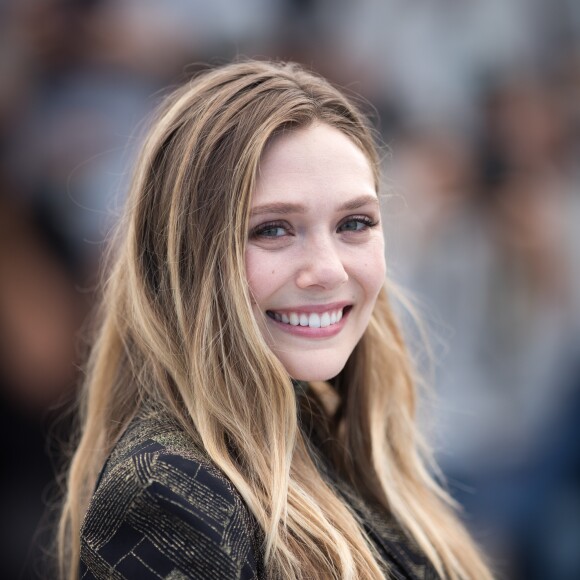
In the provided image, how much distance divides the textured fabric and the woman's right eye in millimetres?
459

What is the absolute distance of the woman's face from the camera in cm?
174

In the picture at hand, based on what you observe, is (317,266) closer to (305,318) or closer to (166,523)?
(305,318)

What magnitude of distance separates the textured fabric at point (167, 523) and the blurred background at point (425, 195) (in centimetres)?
195

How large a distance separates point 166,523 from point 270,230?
0.63m

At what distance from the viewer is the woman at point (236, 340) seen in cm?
148

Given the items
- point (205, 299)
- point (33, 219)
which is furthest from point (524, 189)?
point (205, 299)

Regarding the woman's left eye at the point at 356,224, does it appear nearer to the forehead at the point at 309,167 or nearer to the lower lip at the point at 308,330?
the forehead at the point at 309,167

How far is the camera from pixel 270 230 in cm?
176

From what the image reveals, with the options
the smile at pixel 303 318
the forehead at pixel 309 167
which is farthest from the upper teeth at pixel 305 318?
the forehead at pixel 309 167

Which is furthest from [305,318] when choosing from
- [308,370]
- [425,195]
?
[425,195]

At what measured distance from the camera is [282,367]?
175 cm

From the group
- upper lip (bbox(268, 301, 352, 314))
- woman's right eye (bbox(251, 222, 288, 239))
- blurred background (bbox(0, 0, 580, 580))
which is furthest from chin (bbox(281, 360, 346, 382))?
blurred background (bbox(0, 0, 580, 580))

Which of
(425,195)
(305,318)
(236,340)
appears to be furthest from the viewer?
(425,195)

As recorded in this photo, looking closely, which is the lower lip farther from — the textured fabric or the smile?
the textured fabric
